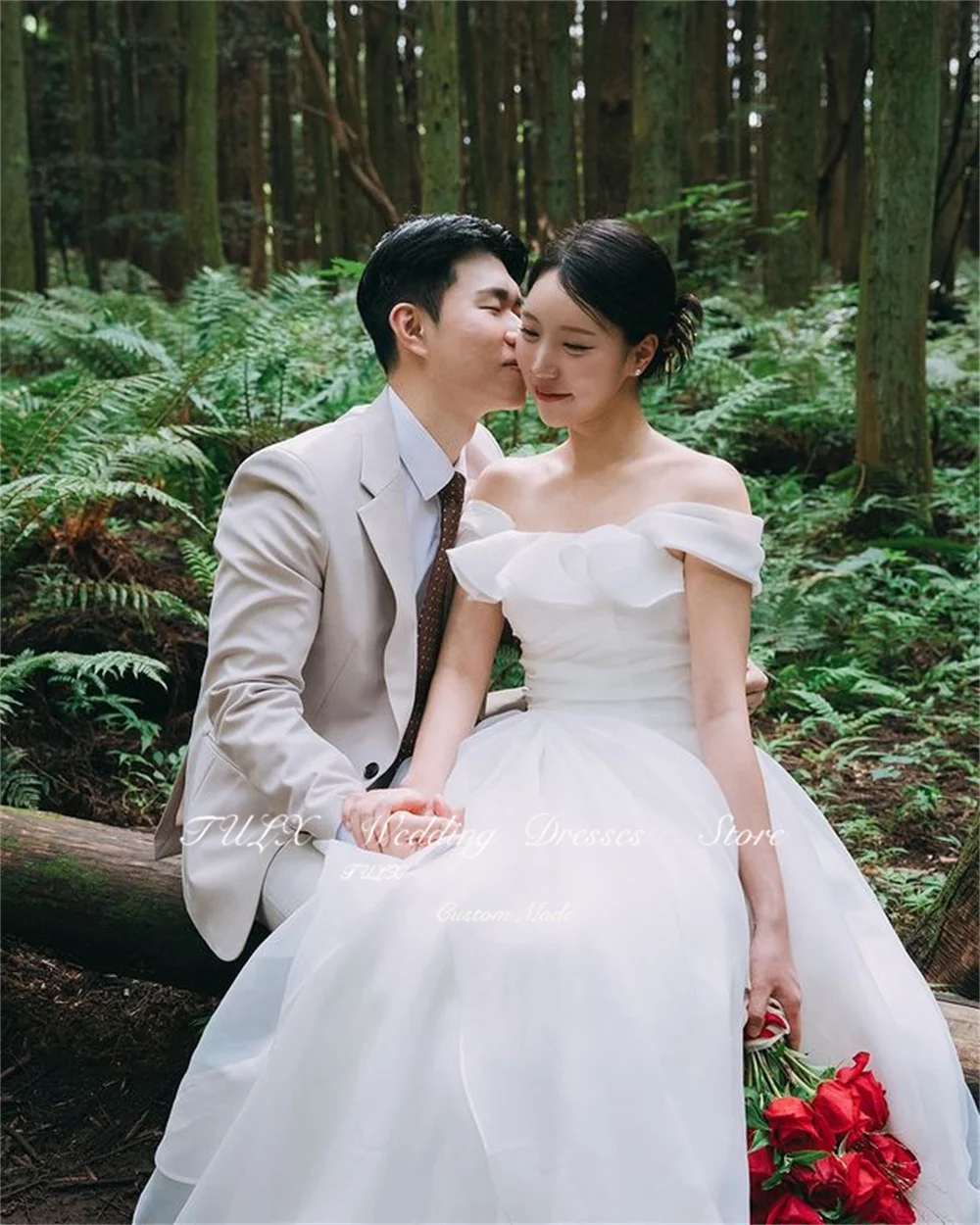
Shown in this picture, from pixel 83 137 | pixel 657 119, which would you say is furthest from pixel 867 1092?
pixel 83 137

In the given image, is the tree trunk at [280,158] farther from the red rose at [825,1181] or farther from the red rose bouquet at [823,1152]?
the red rose at [825,1181]

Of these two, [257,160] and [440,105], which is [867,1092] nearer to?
[440,105]

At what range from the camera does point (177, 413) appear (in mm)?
5512

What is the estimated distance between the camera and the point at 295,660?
254 centimetres

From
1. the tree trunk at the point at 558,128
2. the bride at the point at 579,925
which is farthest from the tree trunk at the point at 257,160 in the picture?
the bride at the point at 579,925

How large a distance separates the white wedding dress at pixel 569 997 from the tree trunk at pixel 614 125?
30.9 ft

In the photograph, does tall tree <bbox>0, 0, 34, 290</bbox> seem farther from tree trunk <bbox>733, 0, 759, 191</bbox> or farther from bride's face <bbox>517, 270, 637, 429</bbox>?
tree trunk <bbox>733, 0, 759, 191</bbox>

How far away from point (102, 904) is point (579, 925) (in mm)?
1504

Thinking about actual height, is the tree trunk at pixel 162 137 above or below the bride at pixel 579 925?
above

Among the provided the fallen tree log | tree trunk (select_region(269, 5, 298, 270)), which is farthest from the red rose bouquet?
tree trunk (select_region(269, 5, 298, 270))

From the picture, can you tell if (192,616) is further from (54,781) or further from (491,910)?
(491,910)

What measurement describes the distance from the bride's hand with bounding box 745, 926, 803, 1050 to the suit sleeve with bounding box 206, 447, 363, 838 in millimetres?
819

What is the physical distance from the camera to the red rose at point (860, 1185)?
182 centimetres

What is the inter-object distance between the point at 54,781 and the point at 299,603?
200cm
